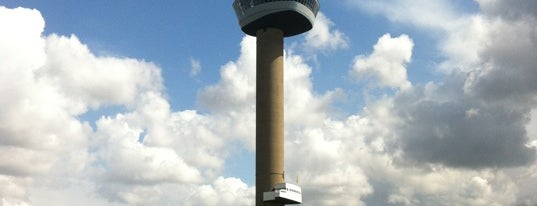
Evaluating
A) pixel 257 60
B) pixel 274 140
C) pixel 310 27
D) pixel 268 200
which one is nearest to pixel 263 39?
pixel 257 60

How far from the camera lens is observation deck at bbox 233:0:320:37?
125625mm

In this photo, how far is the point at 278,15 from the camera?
126m

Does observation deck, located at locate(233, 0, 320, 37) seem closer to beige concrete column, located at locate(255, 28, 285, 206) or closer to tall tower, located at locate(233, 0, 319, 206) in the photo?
tall tower, located at locate(233, 0, 319, 206)

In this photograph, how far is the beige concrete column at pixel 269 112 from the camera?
11806 cm

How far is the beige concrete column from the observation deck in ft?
7.95

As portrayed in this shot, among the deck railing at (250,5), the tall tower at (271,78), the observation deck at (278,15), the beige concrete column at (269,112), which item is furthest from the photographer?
the deck railing at (250,5)

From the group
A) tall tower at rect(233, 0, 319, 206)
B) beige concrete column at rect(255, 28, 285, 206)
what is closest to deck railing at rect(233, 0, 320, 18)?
tall tower at rect(233, 0, 319, 206)

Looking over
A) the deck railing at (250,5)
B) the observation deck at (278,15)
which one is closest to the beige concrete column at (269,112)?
the observation deck at (278,15)

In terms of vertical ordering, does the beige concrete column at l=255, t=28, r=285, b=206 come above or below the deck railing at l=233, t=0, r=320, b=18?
below

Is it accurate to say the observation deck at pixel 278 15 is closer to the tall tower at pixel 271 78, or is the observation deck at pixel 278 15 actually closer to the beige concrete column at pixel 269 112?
the tall tower at pixel 271 78

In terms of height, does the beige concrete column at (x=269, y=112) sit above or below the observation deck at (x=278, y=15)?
below

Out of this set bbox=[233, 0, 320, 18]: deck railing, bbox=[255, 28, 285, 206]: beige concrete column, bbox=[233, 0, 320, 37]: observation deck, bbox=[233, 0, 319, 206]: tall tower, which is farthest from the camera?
bbox=[233, 0, 320, 18]: deck railing

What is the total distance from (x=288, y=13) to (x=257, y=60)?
12.6 meters

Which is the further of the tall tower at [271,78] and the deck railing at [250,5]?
the deck railing at [250,5]
